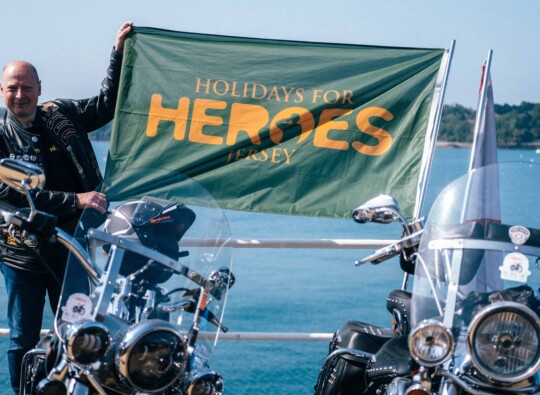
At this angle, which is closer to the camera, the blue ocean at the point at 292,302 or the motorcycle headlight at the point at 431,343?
the motorcycle headlight at the point at 431,343

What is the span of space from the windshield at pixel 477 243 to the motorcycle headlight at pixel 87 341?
1.12m

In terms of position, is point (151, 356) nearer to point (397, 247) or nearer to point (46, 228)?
point (46, 228)

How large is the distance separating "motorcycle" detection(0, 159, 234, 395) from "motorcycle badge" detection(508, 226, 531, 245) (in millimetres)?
1034

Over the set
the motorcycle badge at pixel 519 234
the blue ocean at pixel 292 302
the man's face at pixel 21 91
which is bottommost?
the blue ocean at pixel 292 302

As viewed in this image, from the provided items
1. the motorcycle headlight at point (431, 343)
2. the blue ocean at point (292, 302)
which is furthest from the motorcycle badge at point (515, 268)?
the blue ocean at point (292, 302)

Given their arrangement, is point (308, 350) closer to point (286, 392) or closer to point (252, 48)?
point (286, 392)

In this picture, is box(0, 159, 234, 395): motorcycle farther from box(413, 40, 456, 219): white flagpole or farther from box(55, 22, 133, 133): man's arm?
box(413, 40, 456, 219): white flagpole

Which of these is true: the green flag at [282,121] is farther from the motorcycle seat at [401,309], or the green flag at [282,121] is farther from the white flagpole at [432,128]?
the motorcycle seat at [401,309]

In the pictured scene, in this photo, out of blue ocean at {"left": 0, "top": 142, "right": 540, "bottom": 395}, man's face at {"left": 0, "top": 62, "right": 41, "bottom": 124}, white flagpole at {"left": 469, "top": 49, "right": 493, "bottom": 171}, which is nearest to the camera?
man's face at {"left": 0, "top": 62, "right": 41, "bottom": 124}

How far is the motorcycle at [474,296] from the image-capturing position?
2.99m

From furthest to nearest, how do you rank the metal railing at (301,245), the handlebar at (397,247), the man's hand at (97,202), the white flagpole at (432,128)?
the white flagpole at (432,128), the metal railing at (301,245), the handlebar at (397,247), the man's hand at (97,202)

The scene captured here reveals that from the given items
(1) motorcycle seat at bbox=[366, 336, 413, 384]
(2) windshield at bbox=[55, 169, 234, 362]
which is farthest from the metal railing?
(2) windshield at bbox=[55, 169, 234, 362]

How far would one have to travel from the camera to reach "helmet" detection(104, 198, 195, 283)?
334 centimetres

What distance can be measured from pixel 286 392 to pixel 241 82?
4577 millimetres
